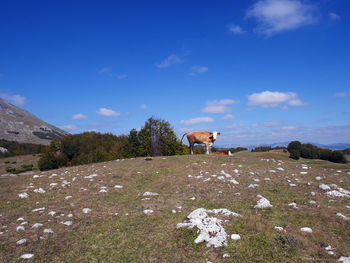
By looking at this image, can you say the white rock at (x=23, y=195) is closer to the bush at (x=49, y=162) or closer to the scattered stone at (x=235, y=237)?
the scattered stone at (x=235, y=237)

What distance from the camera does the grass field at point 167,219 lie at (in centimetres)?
507

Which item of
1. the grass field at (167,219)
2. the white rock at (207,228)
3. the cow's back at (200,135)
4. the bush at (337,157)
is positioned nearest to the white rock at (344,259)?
the grass field at (167,219)

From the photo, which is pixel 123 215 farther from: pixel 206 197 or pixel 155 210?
pixel 206 197

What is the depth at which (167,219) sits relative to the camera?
7.12 meters

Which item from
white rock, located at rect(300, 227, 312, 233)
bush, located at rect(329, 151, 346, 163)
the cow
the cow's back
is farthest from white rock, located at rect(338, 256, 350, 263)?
bush, located at rect(329, 151, 346, 163)

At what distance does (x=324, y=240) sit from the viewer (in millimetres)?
5309

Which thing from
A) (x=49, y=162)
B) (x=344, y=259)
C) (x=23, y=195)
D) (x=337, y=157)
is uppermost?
(x=49, y=162)

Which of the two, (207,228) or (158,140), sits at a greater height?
(158,140)

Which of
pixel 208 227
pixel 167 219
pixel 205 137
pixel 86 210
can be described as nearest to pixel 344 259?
pixel 208 227

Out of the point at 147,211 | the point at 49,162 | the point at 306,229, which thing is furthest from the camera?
the point at 49,162

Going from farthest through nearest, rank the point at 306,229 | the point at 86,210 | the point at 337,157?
the point at 337,157 < the point at 86,210 < the point at 306,229

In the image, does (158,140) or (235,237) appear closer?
(235,237)

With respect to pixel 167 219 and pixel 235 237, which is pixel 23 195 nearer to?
pixel 167 219

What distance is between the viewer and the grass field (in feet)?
16.6
